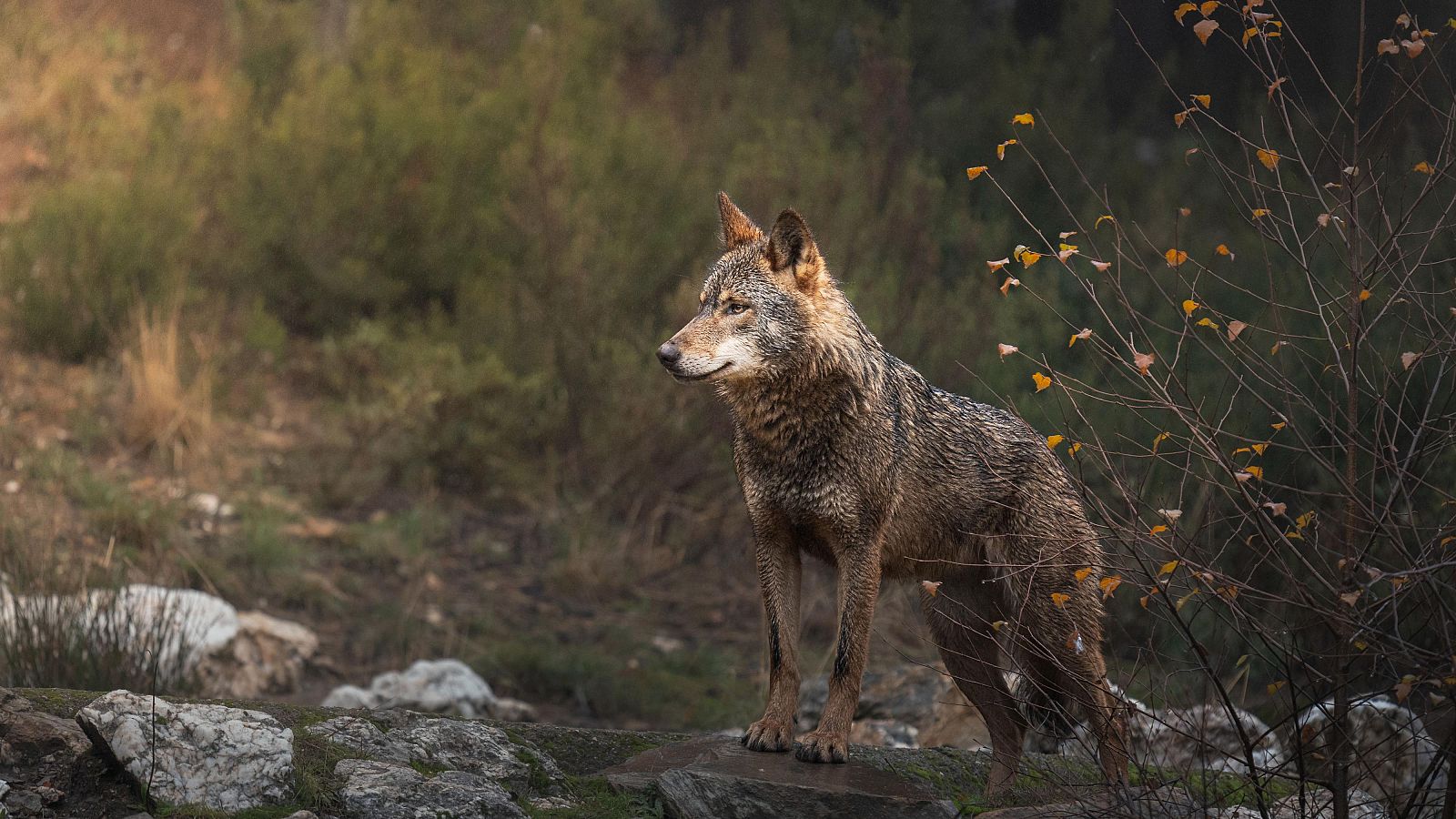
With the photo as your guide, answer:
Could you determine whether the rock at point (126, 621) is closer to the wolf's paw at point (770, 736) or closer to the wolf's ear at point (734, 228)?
the wolf's paw at point (770, 736)

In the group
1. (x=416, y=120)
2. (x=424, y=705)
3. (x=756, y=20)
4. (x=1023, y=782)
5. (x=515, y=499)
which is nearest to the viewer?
(x=1023, y=782)

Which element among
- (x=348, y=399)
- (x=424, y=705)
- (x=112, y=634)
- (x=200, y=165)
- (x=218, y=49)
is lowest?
(x=424, y=705)

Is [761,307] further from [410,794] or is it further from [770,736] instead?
[410,794]

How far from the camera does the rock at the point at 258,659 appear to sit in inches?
269

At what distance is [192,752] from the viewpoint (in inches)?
141

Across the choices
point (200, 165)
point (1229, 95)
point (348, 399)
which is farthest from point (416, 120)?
point (1229, 95)

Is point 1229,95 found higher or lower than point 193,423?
higher

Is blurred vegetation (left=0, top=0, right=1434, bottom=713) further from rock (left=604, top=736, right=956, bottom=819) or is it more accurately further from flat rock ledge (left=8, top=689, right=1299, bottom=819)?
rock (left=604, top=736, right=956, bottom=819)

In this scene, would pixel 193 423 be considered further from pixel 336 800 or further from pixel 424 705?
pixel 336 800

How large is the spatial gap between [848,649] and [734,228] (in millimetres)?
1353

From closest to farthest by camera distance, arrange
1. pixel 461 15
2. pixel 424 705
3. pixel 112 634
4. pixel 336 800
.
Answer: pixel 336 800 → pixel 112 634 → pixel 424 705 → pixel 461 15

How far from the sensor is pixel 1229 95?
11.8 meters

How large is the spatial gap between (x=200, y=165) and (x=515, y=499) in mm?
4062

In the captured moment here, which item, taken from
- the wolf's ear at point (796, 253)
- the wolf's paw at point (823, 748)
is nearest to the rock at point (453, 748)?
the wolf's paw at point (823, 748)
